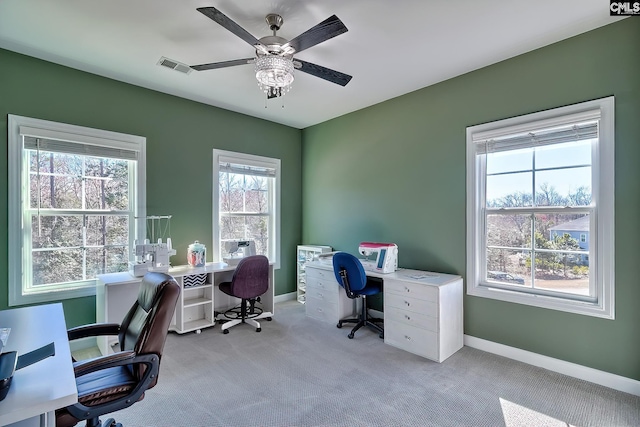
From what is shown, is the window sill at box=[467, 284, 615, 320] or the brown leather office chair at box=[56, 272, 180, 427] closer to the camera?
the brown leather office chair at box=[56, 272, 180, 427]

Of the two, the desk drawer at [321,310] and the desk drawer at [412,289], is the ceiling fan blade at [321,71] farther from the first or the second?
the desk drawer at [321,310]

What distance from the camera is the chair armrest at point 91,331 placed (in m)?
1.79

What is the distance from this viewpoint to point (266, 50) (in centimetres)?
219

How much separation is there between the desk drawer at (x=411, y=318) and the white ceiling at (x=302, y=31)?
2.36m

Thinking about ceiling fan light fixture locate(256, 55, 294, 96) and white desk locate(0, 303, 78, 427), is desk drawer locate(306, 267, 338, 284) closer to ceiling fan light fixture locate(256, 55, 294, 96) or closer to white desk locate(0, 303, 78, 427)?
ceiling fan light fixture locate(256, 55, 294, 96)

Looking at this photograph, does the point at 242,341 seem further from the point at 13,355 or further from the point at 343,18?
the point at 343,18

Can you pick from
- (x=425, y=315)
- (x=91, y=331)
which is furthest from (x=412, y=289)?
(x=91, y=331)

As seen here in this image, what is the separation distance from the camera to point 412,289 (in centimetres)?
299

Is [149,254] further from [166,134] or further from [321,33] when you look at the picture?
[321,33]

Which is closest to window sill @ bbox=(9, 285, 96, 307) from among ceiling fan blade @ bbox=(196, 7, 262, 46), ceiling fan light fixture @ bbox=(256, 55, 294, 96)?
ceiling fan light fixture @ bbox=(256, 55, 294, 96)

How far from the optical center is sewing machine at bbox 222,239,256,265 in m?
3.86

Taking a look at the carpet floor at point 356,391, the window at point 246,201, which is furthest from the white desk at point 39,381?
the window at point 246,201

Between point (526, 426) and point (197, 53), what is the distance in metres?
3.69

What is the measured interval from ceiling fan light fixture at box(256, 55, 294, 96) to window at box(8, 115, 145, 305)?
1.97 meters
